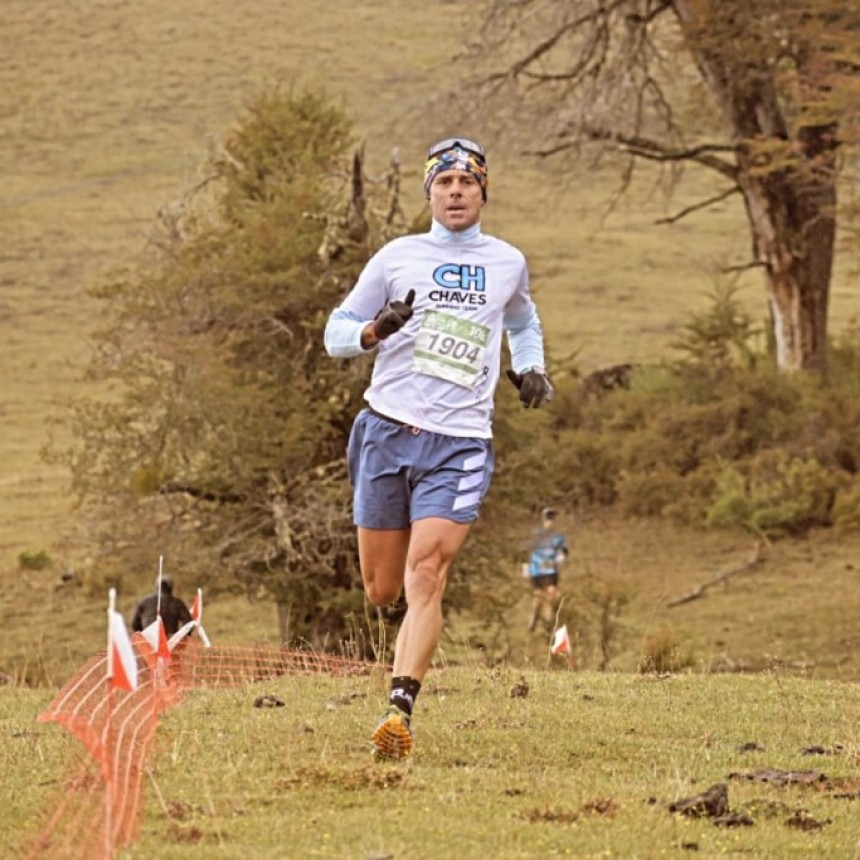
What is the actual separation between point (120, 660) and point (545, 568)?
1605 centimetres

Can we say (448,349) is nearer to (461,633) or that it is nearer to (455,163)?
(455,163)

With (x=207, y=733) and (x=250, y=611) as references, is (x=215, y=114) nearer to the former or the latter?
(x=250, y=611)

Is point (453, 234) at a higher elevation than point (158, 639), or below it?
higher

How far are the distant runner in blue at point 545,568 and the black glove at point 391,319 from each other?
14253mm

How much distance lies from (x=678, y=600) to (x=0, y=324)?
29582 millimetres

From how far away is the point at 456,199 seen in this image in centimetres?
796

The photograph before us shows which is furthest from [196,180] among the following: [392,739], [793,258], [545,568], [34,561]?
[392,739]

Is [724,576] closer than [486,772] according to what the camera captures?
No

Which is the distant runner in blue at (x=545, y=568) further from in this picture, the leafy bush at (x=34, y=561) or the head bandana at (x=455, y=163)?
the head bandana at (x=455, y=163)

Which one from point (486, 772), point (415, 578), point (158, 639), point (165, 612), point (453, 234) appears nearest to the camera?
point (486, 772)

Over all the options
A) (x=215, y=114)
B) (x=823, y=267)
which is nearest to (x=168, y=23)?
(x=215, y=114)

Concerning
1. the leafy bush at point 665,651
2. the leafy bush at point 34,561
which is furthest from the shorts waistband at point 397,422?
the leafy bush at point 34,561

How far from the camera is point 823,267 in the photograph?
3123cm

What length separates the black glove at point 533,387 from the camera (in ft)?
27.0
